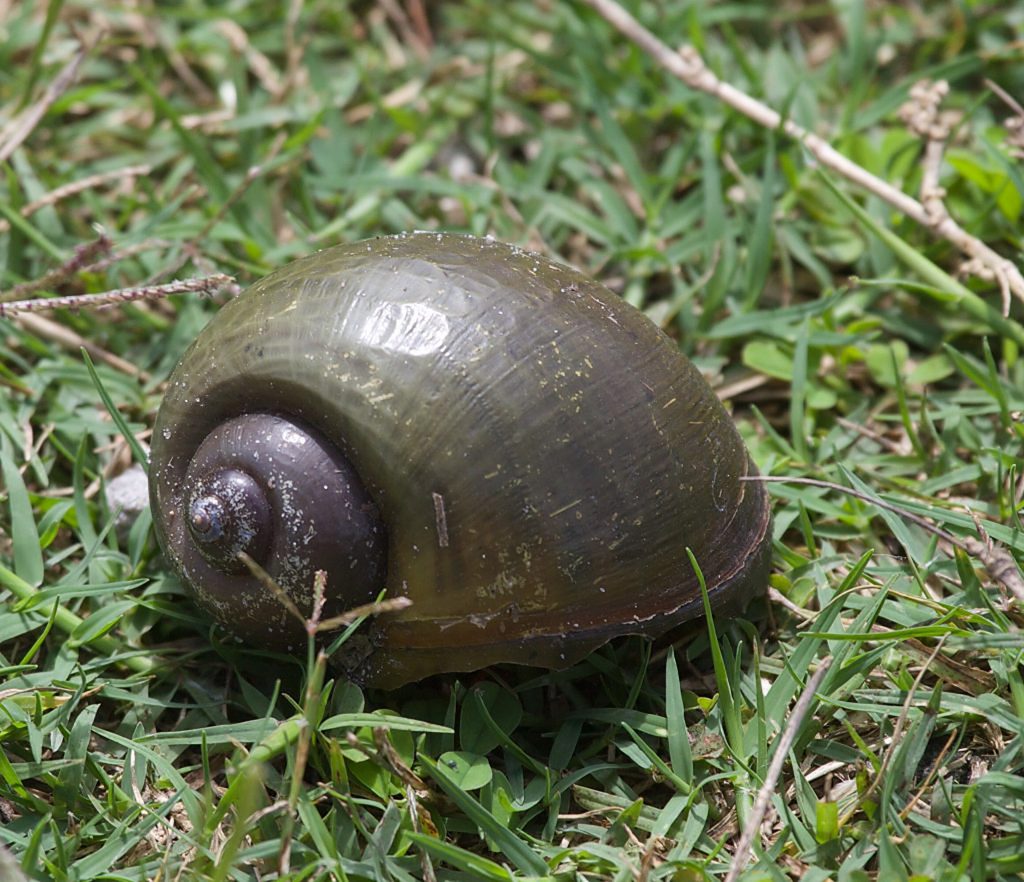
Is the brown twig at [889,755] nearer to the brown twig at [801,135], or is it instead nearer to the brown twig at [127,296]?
the brown twig at [801,135]

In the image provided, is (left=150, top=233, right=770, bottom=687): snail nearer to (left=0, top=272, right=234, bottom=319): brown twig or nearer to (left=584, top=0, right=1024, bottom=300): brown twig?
(left=0, top=272, right=234, bottom=319): brown twig

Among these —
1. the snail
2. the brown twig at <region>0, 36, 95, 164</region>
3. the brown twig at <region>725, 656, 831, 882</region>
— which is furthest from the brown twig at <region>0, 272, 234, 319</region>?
the brown twig at <region>725, 656, 831, 882</region>

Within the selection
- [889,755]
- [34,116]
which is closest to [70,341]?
[34,116]

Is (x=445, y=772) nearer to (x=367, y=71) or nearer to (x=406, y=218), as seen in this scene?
(x=406, y=218)

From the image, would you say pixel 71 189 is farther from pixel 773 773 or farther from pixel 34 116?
pixel 773 773

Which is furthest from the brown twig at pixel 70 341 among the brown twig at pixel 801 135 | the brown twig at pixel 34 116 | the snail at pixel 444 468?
the brown twig at pixel 801 135

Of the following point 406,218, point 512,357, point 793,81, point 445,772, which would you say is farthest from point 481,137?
point 445,772

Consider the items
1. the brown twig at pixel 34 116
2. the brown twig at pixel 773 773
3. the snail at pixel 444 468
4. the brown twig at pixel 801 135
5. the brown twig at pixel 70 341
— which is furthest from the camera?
the brown twig at pixel 34 116
